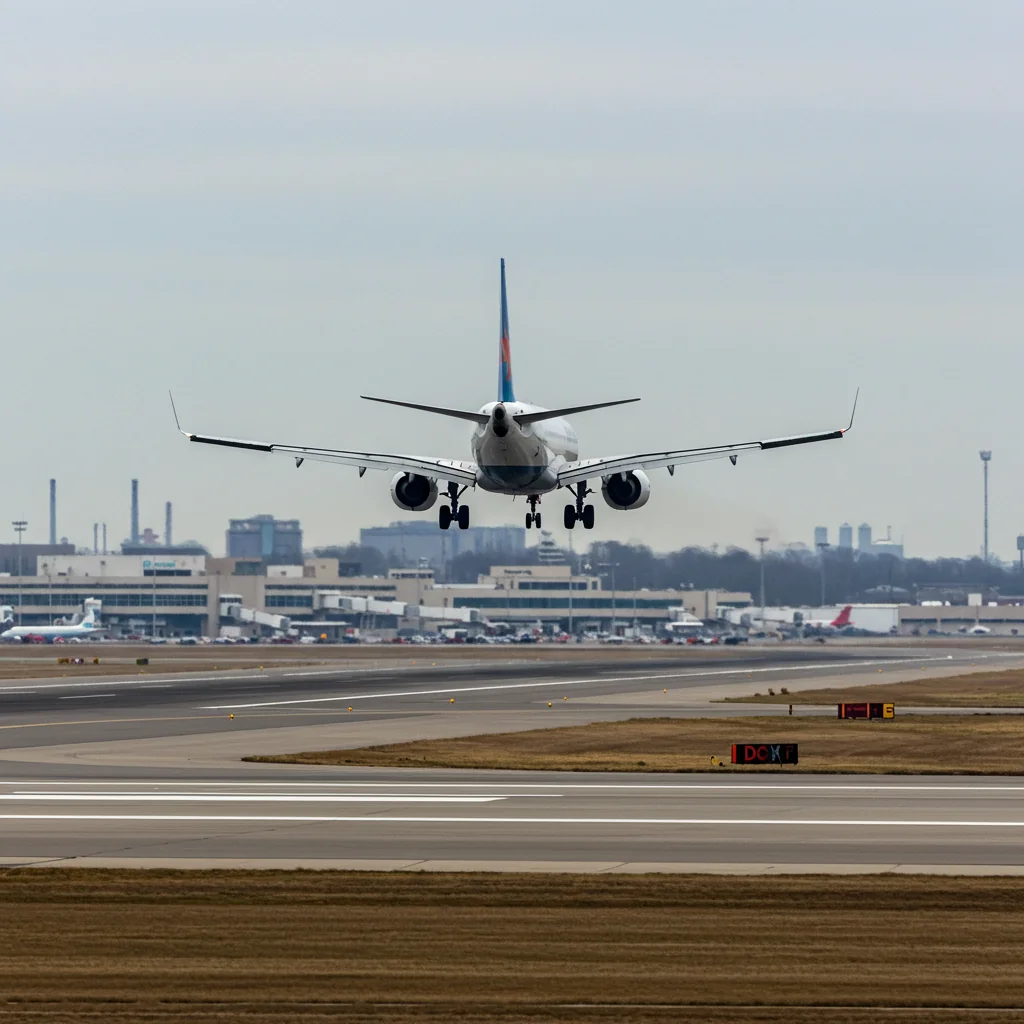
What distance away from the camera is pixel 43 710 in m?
81.7

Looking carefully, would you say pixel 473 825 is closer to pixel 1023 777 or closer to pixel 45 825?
pixel 45 825

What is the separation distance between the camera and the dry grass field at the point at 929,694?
90000 millimetres

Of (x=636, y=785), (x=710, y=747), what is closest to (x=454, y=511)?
(x=710, y=747)

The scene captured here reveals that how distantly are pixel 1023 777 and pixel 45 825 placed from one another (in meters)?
26.2

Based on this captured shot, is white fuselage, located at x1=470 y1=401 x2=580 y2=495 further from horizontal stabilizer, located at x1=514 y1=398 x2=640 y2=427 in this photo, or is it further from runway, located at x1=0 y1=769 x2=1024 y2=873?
runway, located at x1=0 y1=769 x2=1024 y2=873

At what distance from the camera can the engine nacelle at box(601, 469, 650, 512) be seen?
86.6 metres

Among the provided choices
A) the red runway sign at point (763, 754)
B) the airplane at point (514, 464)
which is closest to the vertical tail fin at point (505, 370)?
the airplane at point (514, 464)

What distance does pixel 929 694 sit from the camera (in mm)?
99062

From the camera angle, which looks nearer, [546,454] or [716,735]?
[716,735]

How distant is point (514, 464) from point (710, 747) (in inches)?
924

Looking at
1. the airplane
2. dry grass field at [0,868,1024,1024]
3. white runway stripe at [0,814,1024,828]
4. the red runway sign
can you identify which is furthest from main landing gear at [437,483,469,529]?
dry grass field at [0,868,1024,1024]

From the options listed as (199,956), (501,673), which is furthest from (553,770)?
(501,673)

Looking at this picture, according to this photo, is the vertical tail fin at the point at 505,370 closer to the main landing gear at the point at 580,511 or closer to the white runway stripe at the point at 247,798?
the main landing gear at the point at 580,511

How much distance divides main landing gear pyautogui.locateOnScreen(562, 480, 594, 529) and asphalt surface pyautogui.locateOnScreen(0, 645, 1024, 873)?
1234cm
